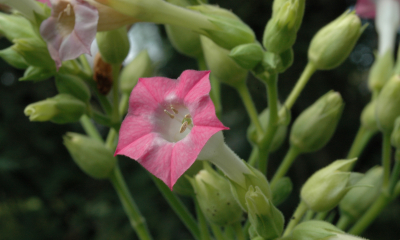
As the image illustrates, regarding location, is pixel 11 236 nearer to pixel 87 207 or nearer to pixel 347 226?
pixel 87 207

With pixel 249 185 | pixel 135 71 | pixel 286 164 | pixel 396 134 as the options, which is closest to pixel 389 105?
pixel 396 134

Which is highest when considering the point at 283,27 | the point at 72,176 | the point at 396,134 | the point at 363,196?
the point at 283,27

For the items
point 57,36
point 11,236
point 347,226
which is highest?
point 57,36

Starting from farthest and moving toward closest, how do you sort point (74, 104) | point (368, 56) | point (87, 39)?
point (368, 56) < point (74, 104) < point (87, 39)

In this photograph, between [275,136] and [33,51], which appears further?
[275,136]

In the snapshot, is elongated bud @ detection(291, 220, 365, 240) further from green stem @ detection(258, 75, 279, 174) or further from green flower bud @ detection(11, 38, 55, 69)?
green flower bud @ detection(11, 38, 55, 69)

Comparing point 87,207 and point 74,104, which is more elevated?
point 74,104

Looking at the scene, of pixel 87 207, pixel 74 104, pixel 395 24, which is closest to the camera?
pixel 74 104

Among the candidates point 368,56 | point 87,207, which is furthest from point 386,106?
point 368,56

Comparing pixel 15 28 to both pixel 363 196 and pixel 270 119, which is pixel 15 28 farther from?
pixel 363 196
